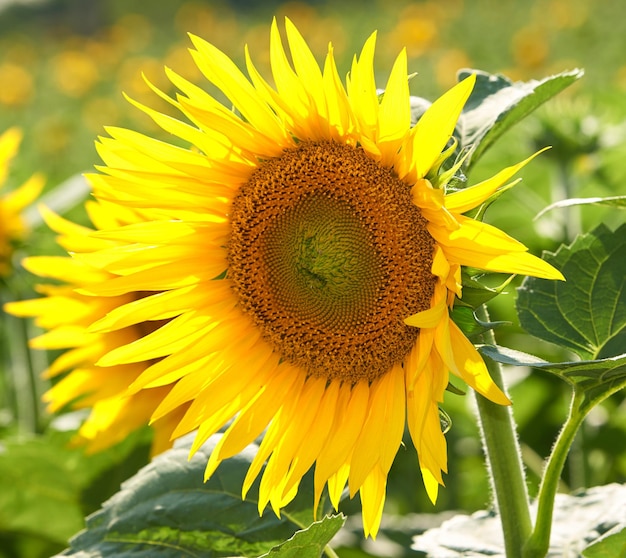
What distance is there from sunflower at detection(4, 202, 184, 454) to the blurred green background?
0.29 ft

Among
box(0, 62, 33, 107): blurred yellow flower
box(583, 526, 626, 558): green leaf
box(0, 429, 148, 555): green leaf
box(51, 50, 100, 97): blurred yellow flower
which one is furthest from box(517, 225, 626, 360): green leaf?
box(51, 50, 100, 97): blurred yellow flower

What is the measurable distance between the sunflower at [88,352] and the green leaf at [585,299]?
2.70 feet

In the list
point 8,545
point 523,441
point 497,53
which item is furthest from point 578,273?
point 497,53

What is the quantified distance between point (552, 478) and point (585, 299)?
23 centimetres

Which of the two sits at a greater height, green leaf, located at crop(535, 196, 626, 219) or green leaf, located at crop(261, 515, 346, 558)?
green leaf, located at crop(535, 196, 626, 219)

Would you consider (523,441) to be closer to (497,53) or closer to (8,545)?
(8,545)

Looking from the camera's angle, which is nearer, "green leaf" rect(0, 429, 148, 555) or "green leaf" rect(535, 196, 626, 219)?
"green leaf" rect(535, 196, 626, 219)

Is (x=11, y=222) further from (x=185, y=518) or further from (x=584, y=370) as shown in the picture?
(x=584, y=370)

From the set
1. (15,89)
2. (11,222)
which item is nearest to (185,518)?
(11,222)

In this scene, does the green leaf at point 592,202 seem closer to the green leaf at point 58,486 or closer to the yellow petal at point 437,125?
the yellow petal at point 437,125

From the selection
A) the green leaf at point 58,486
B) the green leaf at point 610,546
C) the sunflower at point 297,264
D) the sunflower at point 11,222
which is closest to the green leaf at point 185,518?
the sunflower at point 297,264

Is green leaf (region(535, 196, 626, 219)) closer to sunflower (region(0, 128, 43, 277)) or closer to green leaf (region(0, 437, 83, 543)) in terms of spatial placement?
green leaf (region(0, 437, 83, 543))

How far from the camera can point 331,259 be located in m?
1.21

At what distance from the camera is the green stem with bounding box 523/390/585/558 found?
111 cm
